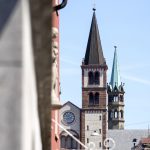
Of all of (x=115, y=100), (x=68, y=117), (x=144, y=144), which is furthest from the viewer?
(x=115, y=100)

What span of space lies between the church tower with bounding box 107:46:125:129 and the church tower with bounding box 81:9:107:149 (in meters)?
19.1

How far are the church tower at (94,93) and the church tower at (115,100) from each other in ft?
62.7

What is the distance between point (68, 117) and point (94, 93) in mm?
4908

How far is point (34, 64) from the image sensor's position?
4645 millimetres

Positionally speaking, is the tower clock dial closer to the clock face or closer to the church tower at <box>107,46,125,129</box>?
the clock face

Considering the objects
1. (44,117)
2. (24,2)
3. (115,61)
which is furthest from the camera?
(115,61)

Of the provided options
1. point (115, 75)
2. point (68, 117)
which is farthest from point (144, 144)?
point (115, 75)

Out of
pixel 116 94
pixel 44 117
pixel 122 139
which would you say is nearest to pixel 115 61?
pixel 116 94

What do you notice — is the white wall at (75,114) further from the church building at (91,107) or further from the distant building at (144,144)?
the distant building at (144,144)

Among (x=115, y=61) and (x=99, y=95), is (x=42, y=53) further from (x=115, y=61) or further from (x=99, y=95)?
(x=115, y=61)

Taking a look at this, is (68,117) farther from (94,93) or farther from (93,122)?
(94,93)

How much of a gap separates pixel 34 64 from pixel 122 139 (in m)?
112

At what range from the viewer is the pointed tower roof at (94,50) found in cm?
10781

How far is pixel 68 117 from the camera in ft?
355
